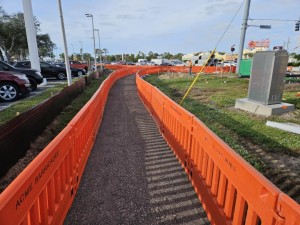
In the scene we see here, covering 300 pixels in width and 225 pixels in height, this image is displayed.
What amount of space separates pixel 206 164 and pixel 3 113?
23.8 feet

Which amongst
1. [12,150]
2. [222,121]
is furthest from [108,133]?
[222,121]

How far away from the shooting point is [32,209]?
224 centimetres

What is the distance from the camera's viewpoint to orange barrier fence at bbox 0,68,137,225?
6.04 feet

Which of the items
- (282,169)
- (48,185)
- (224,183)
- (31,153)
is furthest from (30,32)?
(224,183)

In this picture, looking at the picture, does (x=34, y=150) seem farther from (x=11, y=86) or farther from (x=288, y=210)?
(x=11, y=86)

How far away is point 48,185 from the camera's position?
2.71m

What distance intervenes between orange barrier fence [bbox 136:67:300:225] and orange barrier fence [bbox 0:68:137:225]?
1873 millimetres

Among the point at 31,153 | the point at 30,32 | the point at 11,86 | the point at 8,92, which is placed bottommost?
the point at 31,153

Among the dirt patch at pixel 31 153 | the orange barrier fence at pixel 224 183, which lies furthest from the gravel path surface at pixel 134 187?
the dirt patch at pixel 31 153

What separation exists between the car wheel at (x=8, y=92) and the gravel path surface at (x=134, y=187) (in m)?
6.43

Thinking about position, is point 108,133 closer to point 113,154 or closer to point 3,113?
point 113,154

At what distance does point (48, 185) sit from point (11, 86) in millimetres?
9668

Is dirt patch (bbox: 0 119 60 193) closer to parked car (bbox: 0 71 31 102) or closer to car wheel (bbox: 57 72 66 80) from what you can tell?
parked car (bbox: 0 71 31 102)

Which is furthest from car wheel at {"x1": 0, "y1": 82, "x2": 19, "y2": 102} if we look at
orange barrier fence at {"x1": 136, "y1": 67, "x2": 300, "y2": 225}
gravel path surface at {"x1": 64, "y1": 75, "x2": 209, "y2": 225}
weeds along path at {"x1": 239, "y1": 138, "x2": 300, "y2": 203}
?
weeds along path at {"x1": 239, "y1": 138, "x2": 300, "y2": 203}
